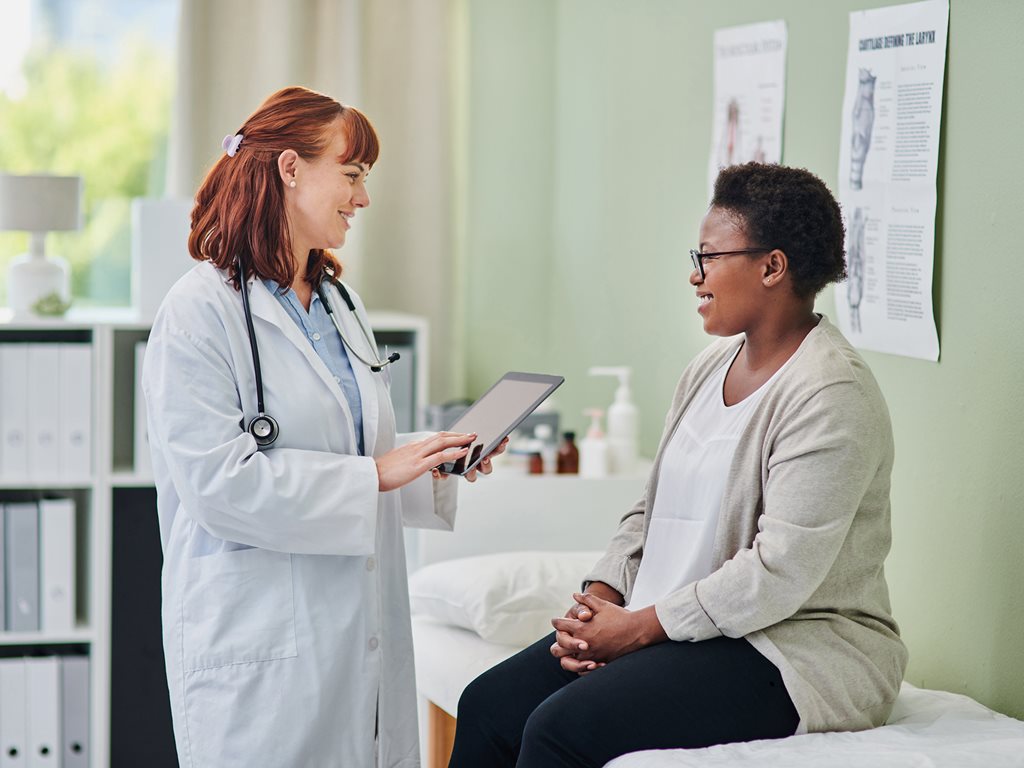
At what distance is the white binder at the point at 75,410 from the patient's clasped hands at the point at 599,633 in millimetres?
1478

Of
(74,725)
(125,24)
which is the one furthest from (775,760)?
(125,24)

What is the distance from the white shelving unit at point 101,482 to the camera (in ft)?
9.30

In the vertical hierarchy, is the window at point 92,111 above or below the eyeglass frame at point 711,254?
above

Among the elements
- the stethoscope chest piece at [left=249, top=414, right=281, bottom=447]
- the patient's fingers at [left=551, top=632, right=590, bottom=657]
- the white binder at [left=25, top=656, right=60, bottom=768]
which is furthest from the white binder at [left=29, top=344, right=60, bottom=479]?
the patient's fingers at [left=551, top=632, right=590, bottom=657]

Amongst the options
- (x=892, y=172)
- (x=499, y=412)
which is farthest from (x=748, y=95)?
(x=499, y=412)

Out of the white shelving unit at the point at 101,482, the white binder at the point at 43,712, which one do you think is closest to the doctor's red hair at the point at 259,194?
the white shelving unit at the point at 101,482

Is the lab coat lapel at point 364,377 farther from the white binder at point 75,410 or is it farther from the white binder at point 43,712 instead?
the white binder at point 43,712

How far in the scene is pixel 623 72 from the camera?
3135 millimetres

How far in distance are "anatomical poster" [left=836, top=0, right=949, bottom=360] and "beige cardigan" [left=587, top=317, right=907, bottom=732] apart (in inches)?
13.4

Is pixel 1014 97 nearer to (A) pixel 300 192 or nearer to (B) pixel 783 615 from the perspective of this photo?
(B) pixel 783 615

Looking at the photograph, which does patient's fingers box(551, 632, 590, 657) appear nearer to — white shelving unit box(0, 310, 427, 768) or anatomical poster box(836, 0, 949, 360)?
anatomical poster box(836, 0, 949, 360)

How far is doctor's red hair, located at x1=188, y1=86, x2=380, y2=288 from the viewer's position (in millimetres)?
1787

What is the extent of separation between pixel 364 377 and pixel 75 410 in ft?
4.10

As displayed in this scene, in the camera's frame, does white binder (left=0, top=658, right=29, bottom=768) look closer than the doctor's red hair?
No
